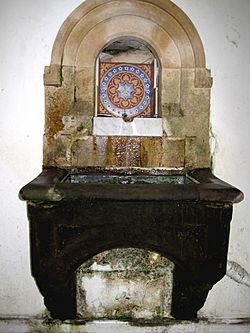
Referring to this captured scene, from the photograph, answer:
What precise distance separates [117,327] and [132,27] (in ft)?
6.91

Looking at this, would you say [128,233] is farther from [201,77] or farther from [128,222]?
[201,77]

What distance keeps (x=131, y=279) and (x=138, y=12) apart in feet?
5.97

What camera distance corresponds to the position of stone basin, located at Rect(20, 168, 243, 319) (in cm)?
157

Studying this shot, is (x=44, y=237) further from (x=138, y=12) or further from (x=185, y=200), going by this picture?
(x=138, y=12)

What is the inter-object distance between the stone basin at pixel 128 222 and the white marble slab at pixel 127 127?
711mm

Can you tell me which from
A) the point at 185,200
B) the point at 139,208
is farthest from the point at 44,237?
the point at 185,200

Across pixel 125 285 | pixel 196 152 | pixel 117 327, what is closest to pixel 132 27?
pixel 196 152

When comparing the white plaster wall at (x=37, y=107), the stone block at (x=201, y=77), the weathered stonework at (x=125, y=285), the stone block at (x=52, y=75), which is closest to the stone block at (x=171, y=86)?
the stone block at (x=201, y=77)

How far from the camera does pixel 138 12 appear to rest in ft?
7.24

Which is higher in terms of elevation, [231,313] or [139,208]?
[139,208]

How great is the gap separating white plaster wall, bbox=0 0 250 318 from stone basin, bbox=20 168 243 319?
652mm

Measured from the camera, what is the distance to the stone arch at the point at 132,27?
2.19 m

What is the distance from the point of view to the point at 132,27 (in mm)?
2223

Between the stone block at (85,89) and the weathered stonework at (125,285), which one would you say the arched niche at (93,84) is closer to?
the stone block at (85,89)
